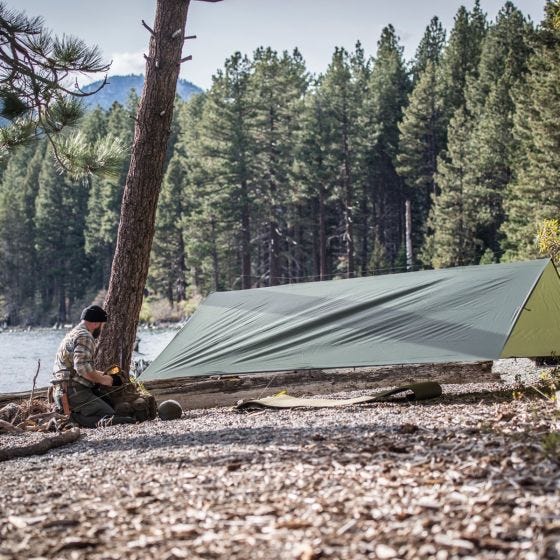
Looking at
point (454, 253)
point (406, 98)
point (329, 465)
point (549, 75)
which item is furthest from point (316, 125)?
point (329, 465)

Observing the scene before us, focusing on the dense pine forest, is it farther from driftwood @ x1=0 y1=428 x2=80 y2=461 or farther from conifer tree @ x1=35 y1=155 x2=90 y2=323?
driftwood @ x1=0 y1=428 x2=80 y2=461

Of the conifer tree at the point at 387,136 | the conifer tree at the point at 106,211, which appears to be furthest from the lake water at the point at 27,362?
the conifer tree at the point at 106,211

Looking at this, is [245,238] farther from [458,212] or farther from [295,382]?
[295,382]

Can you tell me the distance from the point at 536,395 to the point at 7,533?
210 inches

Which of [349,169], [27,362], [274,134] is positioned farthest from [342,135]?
[27,362]

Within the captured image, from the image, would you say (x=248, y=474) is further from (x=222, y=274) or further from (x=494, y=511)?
(x=222, y=274)

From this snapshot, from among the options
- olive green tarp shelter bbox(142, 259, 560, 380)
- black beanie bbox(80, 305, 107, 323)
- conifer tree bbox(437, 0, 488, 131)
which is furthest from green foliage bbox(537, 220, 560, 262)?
conifer tree bbox(437, 0, 488, 131)

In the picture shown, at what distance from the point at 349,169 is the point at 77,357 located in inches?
1759

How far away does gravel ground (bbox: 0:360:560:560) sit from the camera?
2.92 meters

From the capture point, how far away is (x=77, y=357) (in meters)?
7.56

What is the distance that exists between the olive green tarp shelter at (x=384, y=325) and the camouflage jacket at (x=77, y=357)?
159 centimetres

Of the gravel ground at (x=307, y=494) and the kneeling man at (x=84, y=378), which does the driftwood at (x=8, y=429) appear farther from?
the gravel ground at (x=307, y=494)

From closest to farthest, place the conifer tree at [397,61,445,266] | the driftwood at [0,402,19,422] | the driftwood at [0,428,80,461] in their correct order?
1. the driftwood at [0,428,80,461]
2. the driftwood at [0,402,19,422]
3. the conifer tree at [397,61,445,266]

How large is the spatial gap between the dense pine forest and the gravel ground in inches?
1037
